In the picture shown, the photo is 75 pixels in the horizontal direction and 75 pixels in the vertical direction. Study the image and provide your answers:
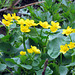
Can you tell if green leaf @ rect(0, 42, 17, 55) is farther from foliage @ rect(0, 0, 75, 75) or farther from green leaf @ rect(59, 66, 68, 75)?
green leaf @ rect(59, 66, 68, 75)

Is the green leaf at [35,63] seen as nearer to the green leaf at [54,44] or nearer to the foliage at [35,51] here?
the foliage at [35,51]

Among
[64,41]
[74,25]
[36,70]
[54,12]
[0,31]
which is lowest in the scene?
[36,70]

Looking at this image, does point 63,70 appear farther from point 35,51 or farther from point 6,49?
point 6,49

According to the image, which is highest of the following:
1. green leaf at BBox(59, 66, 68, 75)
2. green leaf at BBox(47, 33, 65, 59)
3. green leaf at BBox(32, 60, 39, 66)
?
green leaf at BBox(47, 33, 65, 59)

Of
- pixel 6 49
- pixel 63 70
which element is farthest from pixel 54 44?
pixel 6 49

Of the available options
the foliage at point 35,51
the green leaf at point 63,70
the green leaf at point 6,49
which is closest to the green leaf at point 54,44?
the foliage at point 35,51

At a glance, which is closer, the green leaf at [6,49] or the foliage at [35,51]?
the foliage at [35,51]

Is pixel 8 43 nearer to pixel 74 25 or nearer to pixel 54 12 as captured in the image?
pixel 74 25

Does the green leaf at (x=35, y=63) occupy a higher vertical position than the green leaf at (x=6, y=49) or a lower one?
lower

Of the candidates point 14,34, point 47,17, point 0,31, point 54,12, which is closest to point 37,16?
point 47,17

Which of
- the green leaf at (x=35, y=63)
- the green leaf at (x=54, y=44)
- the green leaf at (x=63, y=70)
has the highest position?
the green leaf at (x=54, y=44)

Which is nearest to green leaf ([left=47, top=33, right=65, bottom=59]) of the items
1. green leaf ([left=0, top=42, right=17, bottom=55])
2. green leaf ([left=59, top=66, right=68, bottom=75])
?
green leaf ([left=59, top=66, right=68, bottom=75])
